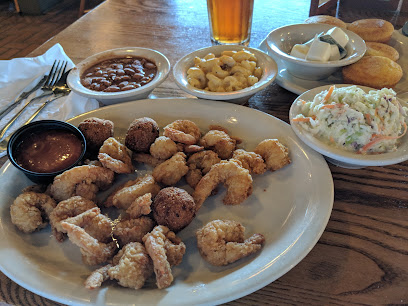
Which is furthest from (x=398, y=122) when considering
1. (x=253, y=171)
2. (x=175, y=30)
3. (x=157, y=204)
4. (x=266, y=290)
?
(x=175, y=30)

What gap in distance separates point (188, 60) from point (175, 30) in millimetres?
1031

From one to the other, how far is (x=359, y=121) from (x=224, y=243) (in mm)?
789

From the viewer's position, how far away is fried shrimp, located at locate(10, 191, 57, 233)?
136 centimetres

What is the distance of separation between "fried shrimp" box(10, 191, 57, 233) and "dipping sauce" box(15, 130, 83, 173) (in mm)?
146

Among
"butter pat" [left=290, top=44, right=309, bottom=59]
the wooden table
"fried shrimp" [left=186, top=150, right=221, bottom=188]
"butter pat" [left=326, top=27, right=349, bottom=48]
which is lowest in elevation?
the wooden table

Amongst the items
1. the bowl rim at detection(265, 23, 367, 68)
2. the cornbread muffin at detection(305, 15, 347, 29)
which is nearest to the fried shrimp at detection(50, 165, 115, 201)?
the bowl rim at detection(265, 23, 367, 68)

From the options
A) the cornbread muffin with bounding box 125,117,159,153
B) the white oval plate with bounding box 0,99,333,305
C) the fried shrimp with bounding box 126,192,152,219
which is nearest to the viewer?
the white oval plate with bounding box 0,99,333,305

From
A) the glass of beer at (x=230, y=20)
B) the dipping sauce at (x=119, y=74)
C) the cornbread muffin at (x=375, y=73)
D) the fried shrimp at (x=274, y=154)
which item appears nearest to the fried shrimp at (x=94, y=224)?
the fried shrimp at (x=274, y=154)

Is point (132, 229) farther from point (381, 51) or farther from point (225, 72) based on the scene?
point (381, 51)

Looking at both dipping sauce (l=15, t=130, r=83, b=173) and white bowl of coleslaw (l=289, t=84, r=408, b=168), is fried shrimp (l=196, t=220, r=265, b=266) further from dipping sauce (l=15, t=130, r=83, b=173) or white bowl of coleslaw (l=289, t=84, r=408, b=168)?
dipping sauce (l=15, t=130, r=83, b=173)

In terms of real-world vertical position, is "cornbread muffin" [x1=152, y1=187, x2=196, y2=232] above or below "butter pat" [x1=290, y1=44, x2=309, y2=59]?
below

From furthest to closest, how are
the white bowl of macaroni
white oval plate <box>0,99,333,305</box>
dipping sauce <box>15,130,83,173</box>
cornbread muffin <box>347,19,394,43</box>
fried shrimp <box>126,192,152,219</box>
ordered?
cornbread muffin <box>347,19,394,43</box> < the white bowl of macaroni < dipping sauce <box>15,130,83,173</box> < fried shrimp <box>126,192,152,219</box> < white oval plate <box>0,99,333,305</box>

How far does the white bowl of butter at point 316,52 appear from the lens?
1.84 m

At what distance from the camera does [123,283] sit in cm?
113
